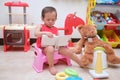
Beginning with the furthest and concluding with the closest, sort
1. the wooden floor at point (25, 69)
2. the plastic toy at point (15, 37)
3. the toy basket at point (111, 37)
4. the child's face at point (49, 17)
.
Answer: the toy basket at point (111, 37)
the plastic toy at point (15, 37)
the child's face at point (49, 17)
the wooden floor at point (25, 69)

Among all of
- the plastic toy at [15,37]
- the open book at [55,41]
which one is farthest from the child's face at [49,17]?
the plastic toy at [15,37]

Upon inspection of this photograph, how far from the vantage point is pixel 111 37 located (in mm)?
2535

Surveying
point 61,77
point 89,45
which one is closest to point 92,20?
point 89,45

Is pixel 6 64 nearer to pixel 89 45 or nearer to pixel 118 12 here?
pixel 89 45

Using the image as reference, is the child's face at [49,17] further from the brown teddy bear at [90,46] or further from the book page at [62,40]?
the brown teddy bear at [90,46]

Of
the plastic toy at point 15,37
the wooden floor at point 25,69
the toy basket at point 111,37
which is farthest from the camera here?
the toy basket at point 111,37

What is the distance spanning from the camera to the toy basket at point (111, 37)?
238 cm

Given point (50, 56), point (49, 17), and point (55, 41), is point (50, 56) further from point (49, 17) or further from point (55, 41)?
point (49, 17)

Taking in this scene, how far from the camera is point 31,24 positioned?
2.48 m

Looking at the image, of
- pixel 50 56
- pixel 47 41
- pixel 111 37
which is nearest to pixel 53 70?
pixel 50 56

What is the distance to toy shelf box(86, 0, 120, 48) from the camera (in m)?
2.31

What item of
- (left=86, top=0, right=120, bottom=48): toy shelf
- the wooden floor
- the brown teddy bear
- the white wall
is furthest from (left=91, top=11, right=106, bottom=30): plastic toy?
the wooden floor

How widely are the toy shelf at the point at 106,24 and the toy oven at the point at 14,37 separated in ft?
2.46

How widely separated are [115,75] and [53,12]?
0.71 meters
